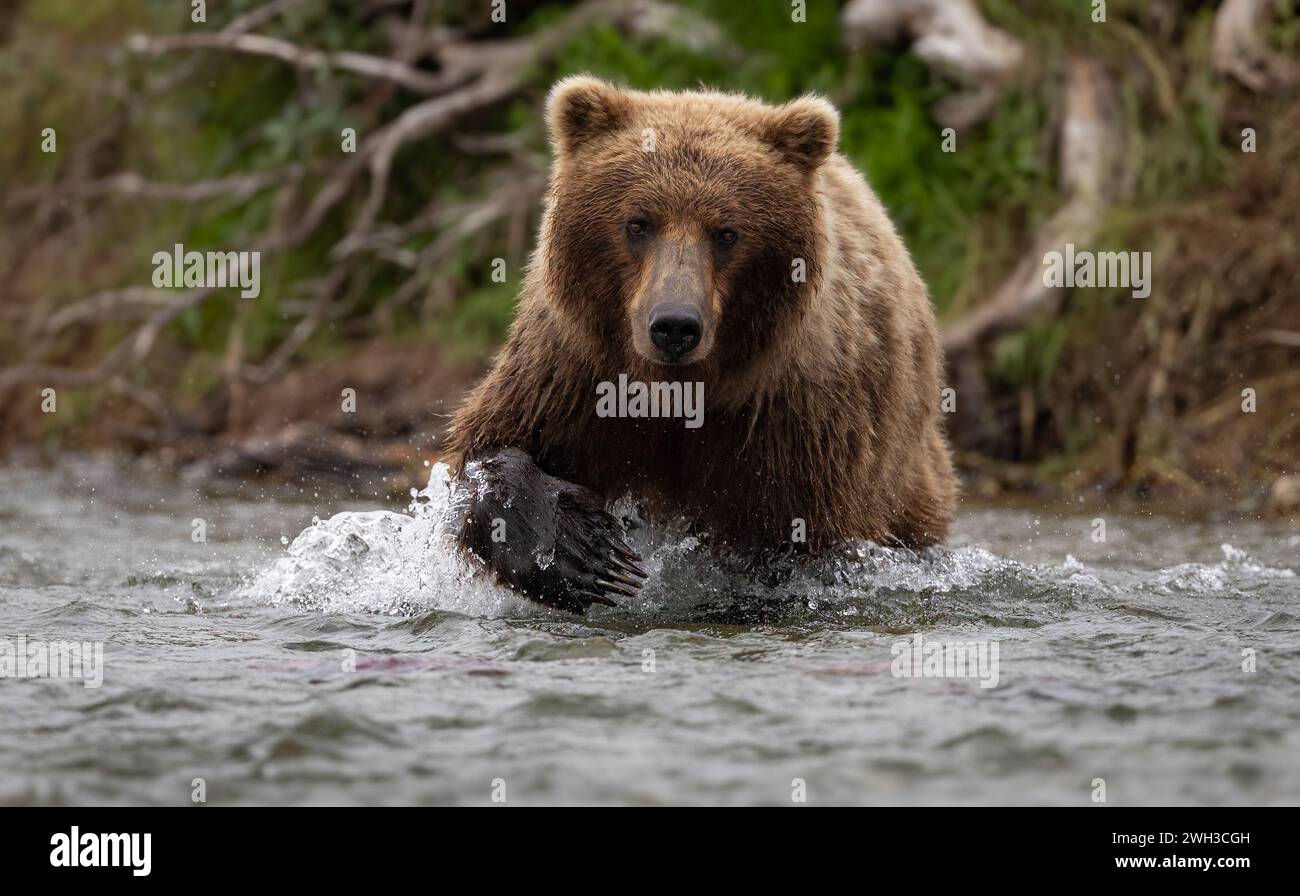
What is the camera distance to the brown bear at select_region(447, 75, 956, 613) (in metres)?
5.26

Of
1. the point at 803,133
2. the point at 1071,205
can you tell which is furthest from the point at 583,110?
the point at 1071,205

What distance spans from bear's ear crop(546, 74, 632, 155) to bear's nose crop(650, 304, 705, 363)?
827mm

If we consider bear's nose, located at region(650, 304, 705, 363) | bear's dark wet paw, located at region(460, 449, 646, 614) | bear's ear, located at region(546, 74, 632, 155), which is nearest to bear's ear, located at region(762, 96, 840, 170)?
bear's ear, located at region(546, 74, 632, 155)

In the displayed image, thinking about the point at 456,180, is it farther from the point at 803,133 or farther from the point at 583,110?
the point at 803,133

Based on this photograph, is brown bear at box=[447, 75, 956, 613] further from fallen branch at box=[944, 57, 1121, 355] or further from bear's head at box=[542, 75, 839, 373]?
fallen branch at box=[944, 57, 1121, 355]

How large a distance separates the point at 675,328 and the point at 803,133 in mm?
908

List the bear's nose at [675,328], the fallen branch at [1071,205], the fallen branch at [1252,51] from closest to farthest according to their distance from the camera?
the bear's nose at [675,328], the fallen branch at [1252,51], the fallen branch at [1071,205]

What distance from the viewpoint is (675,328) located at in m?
4.96

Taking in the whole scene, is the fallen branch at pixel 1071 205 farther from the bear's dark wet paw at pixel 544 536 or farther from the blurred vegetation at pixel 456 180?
the bear's dark wet paw at pixel 544 536

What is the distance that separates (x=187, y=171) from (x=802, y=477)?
8435mm

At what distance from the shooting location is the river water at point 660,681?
3.68 m

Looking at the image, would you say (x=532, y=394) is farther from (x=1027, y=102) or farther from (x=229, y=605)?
(x=1027, y=102)

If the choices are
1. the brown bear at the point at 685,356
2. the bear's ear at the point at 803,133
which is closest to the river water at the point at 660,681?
the brown bear at the point at 685,356
